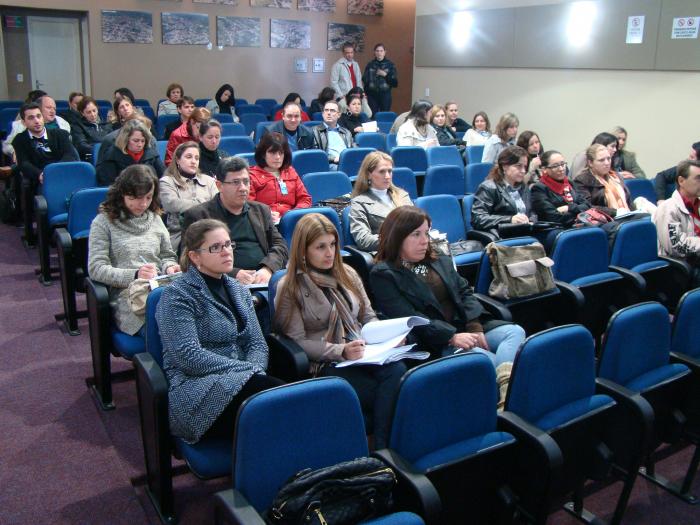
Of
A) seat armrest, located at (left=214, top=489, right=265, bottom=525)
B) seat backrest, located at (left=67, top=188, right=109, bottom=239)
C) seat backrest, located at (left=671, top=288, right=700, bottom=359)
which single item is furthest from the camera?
seat backrest, located at (left=67, top=188, right=109, bottom=239)

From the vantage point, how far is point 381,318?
3119 millimetres

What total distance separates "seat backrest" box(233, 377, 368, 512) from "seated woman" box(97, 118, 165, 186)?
348 cm

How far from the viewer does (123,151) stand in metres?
5.00

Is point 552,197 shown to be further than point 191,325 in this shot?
Yes

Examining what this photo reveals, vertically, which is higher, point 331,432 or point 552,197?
point 552,197

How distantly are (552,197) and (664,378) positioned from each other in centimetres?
257

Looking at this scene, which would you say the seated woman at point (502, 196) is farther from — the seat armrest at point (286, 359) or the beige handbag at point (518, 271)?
the seat armrest at point (286, 359)

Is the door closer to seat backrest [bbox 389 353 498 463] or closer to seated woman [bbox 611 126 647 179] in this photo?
seated woman [bbox 611 126 647 179]

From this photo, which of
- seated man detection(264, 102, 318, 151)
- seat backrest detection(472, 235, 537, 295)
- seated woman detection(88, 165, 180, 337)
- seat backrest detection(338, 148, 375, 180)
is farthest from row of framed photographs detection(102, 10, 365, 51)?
seat backrest detection(472, 235, 537, 295)

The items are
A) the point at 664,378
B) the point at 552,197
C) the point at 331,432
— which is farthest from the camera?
the point at 552,197

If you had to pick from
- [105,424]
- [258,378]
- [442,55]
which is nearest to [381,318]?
[258,378]

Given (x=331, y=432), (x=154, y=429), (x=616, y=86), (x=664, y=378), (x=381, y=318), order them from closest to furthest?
1. (x=331, y=432)
2. (x=154, y=429)
3. (x=664, y=378)
4. (x=381, y=318)
5. (x=616, y=86)

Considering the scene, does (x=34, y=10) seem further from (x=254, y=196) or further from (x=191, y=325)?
(x=191, y=325)

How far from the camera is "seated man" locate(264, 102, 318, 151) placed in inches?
245
